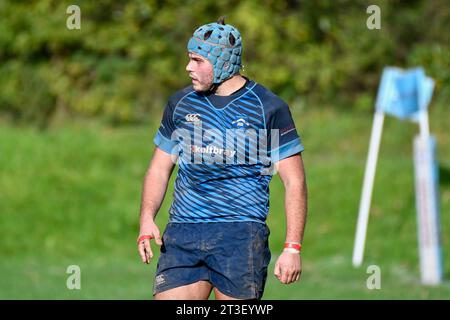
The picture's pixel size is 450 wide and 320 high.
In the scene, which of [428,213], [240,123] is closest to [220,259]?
[240,123]

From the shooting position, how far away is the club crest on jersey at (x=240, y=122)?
5.83 meters

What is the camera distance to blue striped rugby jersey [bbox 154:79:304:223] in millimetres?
5840

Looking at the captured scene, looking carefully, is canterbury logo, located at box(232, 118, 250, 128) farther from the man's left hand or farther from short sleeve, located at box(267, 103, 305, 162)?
A: the man's left hand

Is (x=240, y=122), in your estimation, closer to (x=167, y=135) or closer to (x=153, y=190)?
(x=167, y=135)

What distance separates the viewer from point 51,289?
12.0 meters

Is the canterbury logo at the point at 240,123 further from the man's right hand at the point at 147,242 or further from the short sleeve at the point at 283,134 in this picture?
the man's right hand at the point at 147,242

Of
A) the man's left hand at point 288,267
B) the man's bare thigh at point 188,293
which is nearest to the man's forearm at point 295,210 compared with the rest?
the man's left hand at point 288,267

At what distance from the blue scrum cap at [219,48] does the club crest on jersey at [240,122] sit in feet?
0.72

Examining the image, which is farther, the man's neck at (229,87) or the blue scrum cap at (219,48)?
the man's neck at (229,87)

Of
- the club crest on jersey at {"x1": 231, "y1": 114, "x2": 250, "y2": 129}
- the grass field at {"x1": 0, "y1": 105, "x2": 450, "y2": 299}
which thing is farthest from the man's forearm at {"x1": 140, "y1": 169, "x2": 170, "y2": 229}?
the grass field at {"x1": 0, "y1": 105, "x2": 450, "y2": 299}

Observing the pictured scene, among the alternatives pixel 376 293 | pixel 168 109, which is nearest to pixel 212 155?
pixel 168 109

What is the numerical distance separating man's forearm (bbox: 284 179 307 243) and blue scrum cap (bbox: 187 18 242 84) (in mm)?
688
